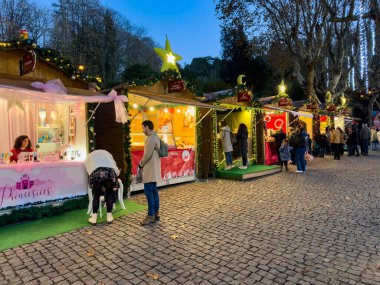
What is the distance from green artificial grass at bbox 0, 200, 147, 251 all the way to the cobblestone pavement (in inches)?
10.1

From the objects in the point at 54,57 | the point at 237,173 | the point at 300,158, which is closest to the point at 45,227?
the point at 54,57

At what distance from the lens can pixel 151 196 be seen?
469 cm

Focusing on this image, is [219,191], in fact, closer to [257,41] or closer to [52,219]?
[52,219]

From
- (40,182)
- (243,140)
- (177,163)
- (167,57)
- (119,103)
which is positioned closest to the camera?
(40,182)

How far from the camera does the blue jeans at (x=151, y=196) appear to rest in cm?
468

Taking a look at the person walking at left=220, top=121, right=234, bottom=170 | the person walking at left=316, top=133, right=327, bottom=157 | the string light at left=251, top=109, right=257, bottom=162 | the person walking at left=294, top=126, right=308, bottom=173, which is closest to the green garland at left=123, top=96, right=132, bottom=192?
the person walking at left=220, top=121, right=234, bottom=170

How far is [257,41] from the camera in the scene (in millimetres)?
17797

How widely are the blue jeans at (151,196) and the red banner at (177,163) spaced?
2.40m

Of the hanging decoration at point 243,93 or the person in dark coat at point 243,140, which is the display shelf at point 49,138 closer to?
the person in dark coat at point 243,140

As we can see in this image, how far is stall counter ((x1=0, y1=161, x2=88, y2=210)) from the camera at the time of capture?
4.86m

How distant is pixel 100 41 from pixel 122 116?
1020 inches

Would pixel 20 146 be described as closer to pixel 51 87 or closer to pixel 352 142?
pixel 51 87

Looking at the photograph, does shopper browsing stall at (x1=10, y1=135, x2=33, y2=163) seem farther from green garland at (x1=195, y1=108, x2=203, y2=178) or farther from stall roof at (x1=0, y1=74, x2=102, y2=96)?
green garland at (x1=195, y1=108, x2=203, y2=178)

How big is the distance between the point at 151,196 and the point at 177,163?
3.38 metres
